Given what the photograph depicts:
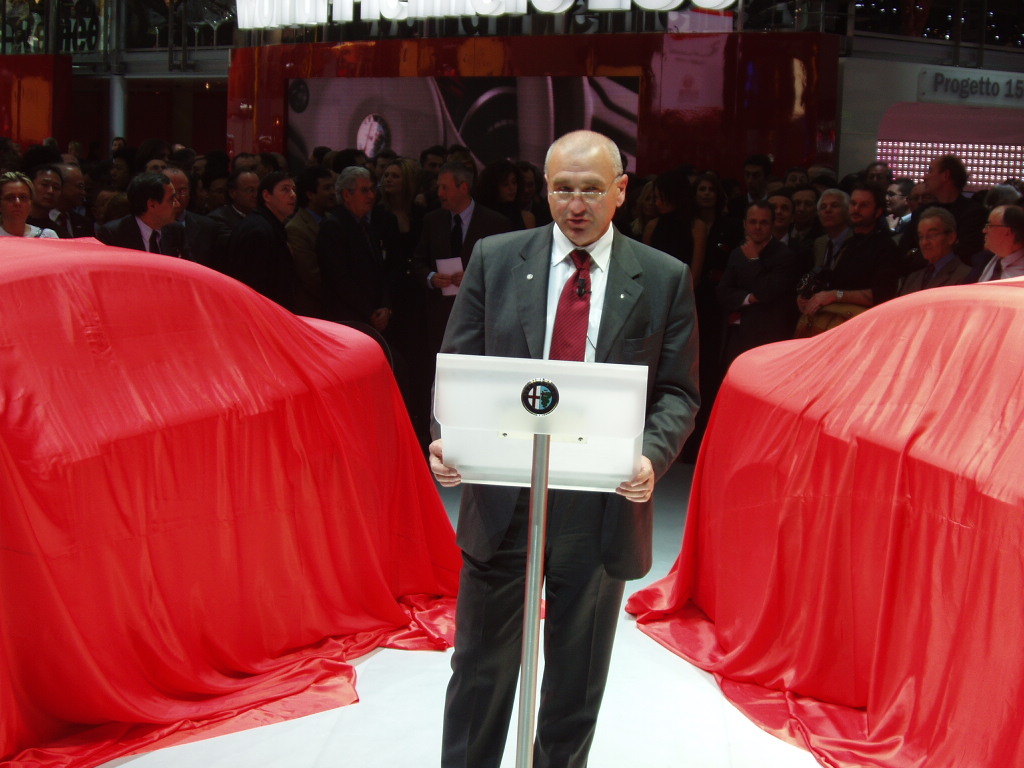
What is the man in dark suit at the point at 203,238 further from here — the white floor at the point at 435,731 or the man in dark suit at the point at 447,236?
the white floor at the point at 435,731

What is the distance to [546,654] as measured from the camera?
9.25 feet

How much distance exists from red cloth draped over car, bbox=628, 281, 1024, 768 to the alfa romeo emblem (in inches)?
61.2

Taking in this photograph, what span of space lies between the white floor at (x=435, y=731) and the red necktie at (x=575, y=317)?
1407 mm

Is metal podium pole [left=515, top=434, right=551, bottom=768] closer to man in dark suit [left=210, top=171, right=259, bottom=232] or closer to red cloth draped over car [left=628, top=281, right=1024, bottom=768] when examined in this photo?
red cloth draped over car [left=628, top=281, right=1024, bottom=768]

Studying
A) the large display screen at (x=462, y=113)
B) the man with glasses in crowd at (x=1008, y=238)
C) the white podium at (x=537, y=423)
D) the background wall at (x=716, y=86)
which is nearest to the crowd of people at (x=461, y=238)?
the man with glasses in crowd at (x=1008, y=238)

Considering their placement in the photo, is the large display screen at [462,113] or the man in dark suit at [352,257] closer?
the man in dark suit at [352,257]

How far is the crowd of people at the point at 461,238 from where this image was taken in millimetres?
5820

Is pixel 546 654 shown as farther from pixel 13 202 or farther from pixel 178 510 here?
pixel 13 202

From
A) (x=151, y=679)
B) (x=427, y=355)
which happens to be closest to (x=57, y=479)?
(x=151, y=679)

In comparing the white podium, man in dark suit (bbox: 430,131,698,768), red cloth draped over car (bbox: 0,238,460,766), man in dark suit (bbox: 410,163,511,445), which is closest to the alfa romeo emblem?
the white podium

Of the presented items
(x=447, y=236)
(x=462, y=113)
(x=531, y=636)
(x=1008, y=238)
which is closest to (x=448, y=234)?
(x=447, y=236)

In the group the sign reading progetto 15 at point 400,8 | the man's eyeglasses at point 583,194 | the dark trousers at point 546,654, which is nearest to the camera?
the man's eyeglasses at point 583,194

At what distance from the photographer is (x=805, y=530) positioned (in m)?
3.89

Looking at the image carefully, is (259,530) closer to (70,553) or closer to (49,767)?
(70,553)
